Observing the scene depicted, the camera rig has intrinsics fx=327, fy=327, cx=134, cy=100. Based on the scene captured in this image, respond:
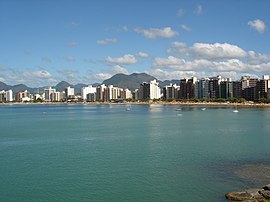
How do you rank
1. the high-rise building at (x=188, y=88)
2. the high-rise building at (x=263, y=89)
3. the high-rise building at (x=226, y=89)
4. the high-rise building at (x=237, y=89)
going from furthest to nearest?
the high-rise building at (x=188, y=88)
the high-rise building at (x=226, y=89)
the high-rise building at (x=237, y=89)
the high-rise building at (x=263, y=89)

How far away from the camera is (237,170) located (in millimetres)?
15305

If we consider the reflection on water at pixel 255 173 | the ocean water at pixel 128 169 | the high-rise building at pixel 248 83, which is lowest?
the ocean water at pixel 128 169

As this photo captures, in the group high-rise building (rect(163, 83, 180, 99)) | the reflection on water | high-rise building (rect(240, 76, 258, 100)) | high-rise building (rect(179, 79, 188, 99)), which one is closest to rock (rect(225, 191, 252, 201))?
the reflection on water

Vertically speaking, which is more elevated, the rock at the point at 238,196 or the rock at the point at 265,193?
the rock at the point at 265,193

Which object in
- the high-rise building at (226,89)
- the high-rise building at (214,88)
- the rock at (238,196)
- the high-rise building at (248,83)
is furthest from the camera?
the high-rise building at (214,88)

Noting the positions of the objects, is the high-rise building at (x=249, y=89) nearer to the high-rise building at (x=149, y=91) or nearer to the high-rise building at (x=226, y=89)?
the high-rise building at (x=226, y=89)

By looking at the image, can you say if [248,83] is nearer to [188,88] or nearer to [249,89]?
[249,89]

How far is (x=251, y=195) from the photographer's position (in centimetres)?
1132

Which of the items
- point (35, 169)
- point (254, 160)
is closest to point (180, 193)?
point (254, 160)

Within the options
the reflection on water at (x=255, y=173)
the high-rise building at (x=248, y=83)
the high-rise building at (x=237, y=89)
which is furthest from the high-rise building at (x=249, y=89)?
the reflection on water at (x=255, y=173)

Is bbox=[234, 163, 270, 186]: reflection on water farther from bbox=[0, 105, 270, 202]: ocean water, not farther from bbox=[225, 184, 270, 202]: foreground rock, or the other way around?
bbox=[225, 184, 270, 202]: foreground rock

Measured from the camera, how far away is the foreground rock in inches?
434

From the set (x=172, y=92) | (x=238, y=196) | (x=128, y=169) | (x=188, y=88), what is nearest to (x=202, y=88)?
(x=188, y=88)

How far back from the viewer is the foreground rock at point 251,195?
1102 centimetres
